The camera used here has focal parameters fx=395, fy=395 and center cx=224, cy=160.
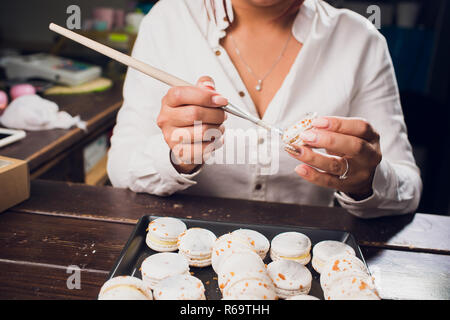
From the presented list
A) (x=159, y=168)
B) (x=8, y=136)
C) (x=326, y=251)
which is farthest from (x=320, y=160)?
(x=8, y=136)

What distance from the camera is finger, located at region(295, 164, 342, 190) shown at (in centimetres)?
86

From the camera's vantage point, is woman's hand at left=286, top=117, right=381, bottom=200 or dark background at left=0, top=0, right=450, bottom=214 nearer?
woman's hand at left=286, top=117, right=381, bottom=200

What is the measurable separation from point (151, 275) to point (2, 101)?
1.42 metres

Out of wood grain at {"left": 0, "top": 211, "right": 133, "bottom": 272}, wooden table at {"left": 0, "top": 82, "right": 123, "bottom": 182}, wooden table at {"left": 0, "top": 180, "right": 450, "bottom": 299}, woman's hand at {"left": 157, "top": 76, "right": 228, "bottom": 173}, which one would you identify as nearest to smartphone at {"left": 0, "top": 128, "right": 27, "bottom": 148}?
wooden table at {"left": 0, "top": 82, "right": 123, "bottom": 182}

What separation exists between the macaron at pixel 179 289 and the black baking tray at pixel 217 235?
41 millimetres

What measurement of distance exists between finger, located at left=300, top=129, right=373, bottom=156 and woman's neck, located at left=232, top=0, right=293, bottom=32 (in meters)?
0.58

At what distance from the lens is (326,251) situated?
79 centimetres

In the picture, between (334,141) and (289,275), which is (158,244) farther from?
(334,141)

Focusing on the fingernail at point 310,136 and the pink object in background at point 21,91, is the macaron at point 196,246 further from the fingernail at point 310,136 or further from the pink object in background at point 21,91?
the pink object in background at point 21,91

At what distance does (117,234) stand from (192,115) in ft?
1.05

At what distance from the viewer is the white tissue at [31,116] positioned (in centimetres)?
155

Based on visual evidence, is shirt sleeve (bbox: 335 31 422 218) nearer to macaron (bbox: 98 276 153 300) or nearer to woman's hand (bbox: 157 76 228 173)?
woman's hand (bbox: 157 76 228 173)

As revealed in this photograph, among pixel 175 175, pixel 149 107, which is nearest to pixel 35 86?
pixel 149 107

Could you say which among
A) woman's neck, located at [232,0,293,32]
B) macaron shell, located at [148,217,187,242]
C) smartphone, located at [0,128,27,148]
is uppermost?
woman's neck, located at [232,0,293,32]
